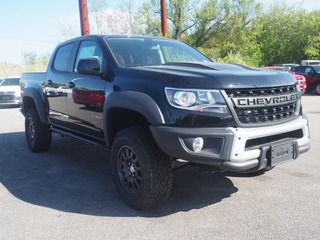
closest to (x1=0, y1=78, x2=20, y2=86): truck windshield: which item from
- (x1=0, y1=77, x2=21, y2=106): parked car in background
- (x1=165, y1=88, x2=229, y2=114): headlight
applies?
(x1=0, y1=77, x2=21, y2=106): parked car in background

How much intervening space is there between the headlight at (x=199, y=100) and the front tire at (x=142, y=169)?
1.67 ft

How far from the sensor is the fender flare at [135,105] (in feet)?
9.40

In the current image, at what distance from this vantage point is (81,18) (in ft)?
45.3

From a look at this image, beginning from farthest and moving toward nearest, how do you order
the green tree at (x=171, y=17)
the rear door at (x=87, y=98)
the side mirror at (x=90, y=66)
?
the green tree at (x=171, y=17)
the rear door at (x=87, y=98)
the side mirror at (x=90, y=66)

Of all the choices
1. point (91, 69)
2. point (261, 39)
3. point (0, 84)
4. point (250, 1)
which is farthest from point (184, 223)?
point (261, 39)

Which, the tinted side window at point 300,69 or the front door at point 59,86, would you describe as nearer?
the front door at point 59,86

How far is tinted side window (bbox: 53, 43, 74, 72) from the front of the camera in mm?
4730

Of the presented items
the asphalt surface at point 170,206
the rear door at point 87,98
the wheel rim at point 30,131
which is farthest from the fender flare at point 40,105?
the rear door at point 87,98

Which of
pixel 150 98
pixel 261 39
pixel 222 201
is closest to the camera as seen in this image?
pixel 150 98

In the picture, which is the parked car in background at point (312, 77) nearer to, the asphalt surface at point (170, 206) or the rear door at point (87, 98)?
the asphalt surface at point (170, 206)

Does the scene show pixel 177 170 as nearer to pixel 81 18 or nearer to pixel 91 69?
pixel 91 69

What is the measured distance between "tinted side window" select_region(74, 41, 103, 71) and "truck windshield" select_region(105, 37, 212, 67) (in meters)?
0.17

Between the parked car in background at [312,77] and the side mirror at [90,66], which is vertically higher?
the side mirror at [90,66]

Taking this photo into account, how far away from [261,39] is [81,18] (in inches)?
1169
